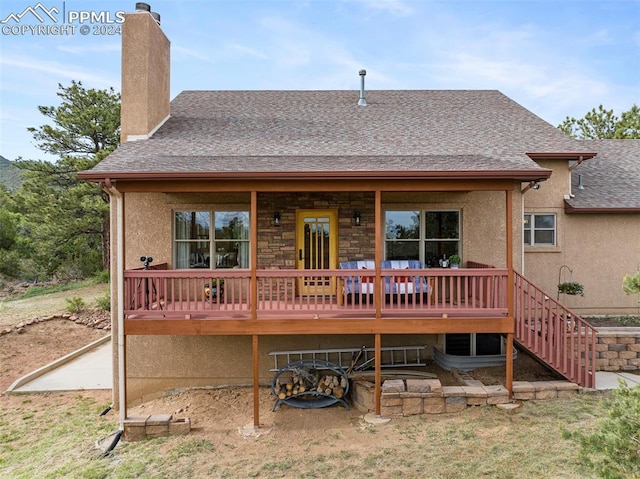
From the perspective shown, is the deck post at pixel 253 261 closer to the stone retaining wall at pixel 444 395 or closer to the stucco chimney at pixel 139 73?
the stone retaining wall at pixel 444 395

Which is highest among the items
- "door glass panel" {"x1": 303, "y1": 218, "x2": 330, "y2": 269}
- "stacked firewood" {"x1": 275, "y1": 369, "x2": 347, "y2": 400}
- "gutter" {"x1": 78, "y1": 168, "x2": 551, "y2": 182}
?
"gutter" {"x1": 78, "y1": 168, "x2": 551, "y2": 182}

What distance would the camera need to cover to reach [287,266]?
28.0 ft

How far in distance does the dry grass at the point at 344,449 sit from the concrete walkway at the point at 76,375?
203cm

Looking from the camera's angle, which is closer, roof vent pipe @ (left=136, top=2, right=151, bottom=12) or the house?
the house

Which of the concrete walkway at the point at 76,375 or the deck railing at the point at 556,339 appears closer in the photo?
the deck railing at the point at 556,339

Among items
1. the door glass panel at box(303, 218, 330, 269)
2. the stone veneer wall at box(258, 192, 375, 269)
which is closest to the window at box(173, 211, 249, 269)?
the stone veneer wall at box(258, 192, 375, 269)

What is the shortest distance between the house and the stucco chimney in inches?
1.3

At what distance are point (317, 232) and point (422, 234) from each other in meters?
2.33

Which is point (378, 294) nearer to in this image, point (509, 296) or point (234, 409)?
point (509, 296)

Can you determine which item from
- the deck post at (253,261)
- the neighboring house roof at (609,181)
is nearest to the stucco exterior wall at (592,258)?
the neighboring house roof at (609,181)

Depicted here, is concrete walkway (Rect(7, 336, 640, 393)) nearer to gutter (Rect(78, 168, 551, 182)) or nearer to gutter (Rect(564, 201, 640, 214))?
gutter (Rect(564, 201, 640, 214))

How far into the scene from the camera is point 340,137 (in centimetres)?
928

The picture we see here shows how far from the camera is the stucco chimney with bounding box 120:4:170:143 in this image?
28.7ft

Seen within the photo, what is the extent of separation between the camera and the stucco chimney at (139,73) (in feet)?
28.7
